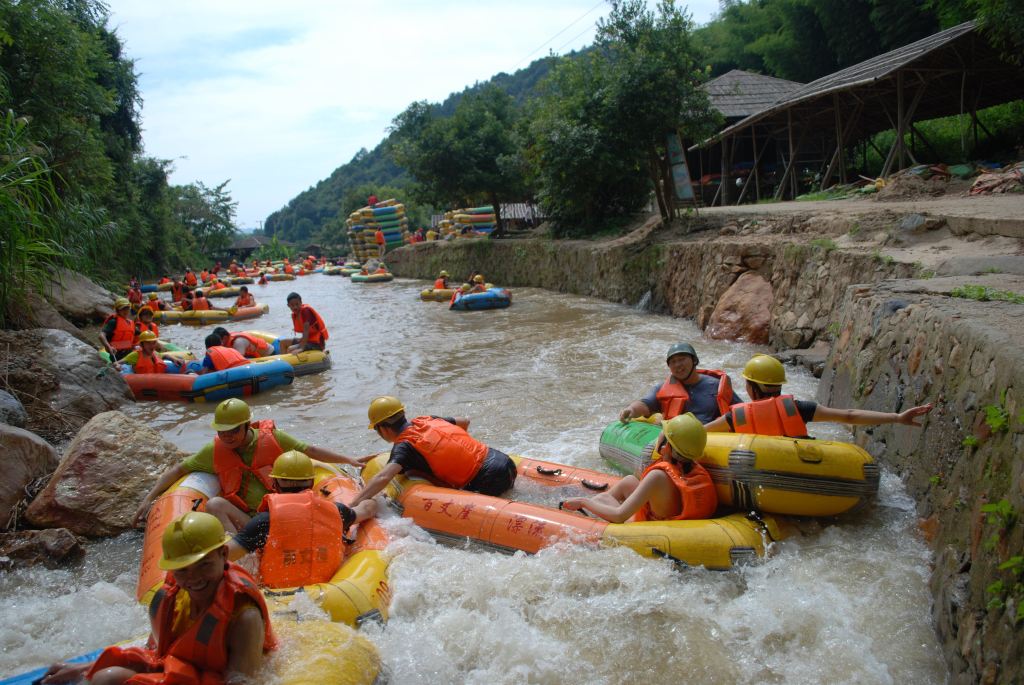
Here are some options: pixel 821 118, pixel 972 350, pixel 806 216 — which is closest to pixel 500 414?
pixel 972 350

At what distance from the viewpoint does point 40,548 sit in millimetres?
4867

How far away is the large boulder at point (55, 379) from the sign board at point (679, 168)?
39.7 ft

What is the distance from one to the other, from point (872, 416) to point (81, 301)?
1404cm

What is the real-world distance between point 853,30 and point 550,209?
43.5ft

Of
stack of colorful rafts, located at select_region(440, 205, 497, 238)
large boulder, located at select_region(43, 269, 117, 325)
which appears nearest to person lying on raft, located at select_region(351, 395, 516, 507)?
large boulder, located at select_region(43, 269, 117, 325)

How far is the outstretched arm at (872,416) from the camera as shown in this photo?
169 inches

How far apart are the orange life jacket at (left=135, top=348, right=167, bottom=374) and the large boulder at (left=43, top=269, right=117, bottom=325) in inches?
144

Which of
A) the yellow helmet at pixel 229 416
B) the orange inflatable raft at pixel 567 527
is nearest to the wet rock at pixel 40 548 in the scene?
the yellow helmet at pixel 229 416

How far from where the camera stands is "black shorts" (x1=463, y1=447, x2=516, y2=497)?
516 centimetres

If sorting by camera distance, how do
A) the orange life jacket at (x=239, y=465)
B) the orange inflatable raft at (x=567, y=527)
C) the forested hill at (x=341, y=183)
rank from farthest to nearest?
the forested hill at (x=341, y=183)
the orange life jacket at (x=239, y=465)
the orange inflatable raft at (x=567, y=527)

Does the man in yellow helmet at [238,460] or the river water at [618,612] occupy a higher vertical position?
the man in yellow helmet at [238,460]

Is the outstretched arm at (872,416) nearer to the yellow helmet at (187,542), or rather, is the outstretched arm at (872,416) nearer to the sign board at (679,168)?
the yellow helmet at (187,542)

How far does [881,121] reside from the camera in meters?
18.8

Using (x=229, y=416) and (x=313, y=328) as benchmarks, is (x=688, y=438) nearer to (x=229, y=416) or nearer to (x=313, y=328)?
(x=229, y=416)
